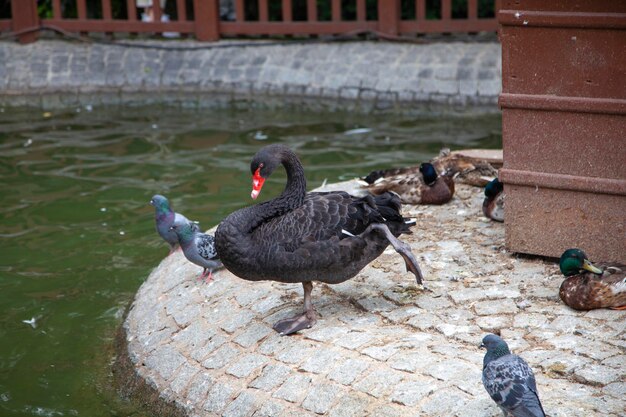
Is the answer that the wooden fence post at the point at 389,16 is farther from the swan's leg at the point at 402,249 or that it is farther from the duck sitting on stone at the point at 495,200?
the swan's leg at the point at 402,249

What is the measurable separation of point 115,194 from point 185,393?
506cm

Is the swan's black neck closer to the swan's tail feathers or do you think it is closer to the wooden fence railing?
the swan's tail feathers

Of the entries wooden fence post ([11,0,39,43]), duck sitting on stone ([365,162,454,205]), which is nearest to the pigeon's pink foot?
duck sitting on stone ([365,162,454,205])

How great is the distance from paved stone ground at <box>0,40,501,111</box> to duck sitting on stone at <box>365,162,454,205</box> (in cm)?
505

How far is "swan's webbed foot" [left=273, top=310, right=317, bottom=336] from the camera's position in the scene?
6305mm

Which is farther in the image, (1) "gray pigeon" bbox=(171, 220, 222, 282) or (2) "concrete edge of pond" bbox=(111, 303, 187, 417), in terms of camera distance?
(1) "gray pigeon" bbox=(171, 220, 222, 282)

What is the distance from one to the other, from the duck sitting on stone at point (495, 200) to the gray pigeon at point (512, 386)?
9.57ft

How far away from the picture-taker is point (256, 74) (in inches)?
591

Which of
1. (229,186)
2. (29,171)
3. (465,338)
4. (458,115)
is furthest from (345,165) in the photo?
(465,338)

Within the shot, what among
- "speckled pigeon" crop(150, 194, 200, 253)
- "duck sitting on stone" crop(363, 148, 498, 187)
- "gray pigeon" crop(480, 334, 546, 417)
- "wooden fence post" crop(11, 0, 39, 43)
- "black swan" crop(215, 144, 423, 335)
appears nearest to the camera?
"gray pigeon" crop(480, 334, 546, 417)

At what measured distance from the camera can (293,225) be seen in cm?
625

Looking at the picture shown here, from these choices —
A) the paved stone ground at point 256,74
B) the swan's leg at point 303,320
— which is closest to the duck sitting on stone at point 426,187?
the swan's leg at point 303,320

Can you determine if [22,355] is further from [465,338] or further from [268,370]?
[465,338]

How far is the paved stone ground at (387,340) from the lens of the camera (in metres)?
5.45
